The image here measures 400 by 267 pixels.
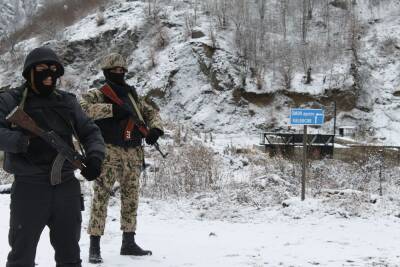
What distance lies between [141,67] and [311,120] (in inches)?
838

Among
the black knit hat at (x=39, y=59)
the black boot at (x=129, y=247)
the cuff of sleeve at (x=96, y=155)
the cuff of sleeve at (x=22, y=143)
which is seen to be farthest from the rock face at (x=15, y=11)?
the cuff of sleeve at (x=22, y=143)

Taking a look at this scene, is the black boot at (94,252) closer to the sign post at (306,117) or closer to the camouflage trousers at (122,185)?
the camouflage trousers at (122,185)

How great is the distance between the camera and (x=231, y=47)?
26.3 m

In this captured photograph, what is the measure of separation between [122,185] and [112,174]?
0.56 feet

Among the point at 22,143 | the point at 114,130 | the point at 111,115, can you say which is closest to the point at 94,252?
the point at 114,130

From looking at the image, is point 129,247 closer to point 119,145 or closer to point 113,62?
point 119,145

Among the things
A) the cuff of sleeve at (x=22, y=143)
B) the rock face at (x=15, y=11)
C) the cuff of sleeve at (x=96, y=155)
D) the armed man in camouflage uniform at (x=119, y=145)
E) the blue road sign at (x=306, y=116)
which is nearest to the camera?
the cuff of sleeve at (x=22, y=143)

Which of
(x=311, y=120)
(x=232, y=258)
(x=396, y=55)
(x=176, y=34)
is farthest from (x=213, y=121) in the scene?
(x=232, y=258)

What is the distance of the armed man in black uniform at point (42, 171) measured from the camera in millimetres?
2639

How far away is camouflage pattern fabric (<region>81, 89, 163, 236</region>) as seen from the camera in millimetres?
3980

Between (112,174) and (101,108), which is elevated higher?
(101,108)

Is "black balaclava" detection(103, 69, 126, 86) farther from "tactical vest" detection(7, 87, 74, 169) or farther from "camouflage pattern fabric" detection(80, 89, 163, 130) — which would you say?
"tactical vest" detection(7, 87, 74, 169)

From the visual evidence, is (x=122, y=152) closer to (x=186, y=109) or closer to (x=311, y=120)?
(x=311, y=120)

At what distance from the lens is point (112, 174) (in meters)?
4.08
